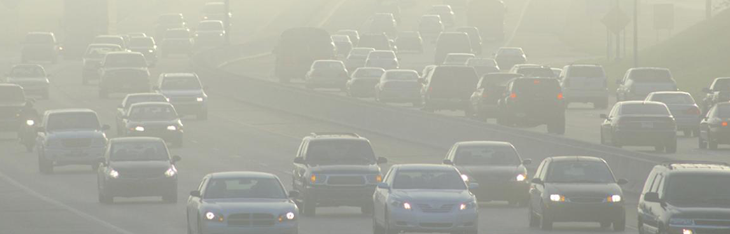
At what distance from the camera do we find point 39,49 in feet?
310

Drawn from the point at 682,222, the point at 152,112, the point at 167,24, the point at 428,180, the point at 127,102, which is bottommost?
the point at 167,24

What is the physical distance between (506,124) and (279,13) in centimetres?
9697

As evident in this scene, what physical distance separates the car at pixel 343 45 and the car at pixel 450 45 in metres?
7.49

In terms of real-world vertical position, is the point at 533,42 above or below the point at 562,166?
below

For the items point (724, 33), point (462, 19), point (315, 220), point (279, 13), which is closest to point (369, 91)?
point (724, 33)

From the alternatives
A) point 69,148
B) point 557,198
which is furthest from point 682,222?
point 69,148

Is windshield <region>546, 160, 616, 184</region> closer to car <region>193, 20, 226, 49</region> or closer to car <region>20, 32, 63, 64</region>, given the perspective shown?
car <region>20, 32, 63, 64</region>

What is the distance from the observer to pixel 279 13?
5655 inches

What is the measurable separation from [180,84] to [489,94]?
13.8 m

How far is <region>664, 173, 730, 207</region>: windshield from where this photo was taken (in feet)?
72.6

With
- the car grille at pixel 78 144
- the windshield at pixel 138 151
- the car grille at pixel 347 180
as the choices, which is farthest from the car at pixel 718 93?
the car grille at pixel 347 180

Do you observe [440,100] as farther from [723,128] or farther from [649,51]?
[649,51]

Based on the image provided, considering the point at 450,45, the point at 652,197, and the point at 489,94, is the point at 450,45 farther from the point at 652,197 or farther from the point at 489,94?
the point at 652,197

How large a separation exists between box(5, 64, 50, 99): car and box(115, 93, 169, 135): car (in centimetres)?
1687
